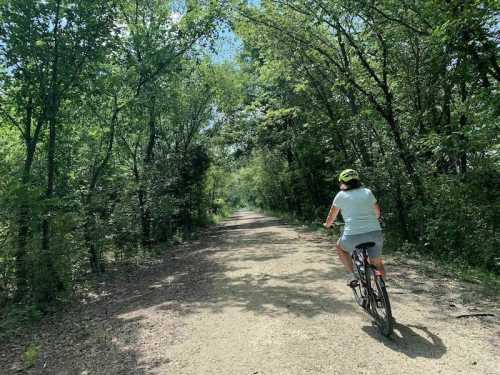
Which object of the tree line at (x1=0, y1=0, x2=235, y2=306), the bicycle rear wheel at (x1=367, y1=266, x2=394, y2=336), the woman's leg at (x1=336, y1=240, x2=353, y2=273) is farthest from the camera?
the tree line at (x1=0, y1=0, x2=235, y2=306)

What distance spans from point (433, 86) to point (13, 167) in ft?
34.2

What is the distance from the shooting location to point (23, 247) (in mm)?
7109

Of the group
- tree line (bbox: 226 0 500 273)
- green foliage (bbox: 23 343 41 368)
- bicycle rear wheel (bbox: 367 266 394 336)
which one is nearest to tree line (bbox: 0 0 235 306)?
green foliage (bbox: 23 343 41 368)

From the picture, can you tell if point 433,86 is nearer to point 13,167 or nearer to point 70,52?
point 70,52

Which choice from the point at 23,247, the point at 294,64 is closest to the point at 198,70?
the point at 294,64

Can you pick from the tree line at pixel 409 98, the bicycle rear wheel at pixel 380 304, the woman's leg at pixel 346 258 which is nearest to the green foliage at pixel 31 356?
the woman's leg at pixel 346 258

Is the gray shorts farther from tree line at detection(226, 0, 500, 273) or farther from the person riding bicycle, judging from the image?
tree line at detection(226, 0, 500, 273)

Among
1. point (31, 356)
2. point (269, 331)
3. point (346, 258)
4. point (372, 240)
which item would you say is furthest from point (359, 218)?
point (31, 356)

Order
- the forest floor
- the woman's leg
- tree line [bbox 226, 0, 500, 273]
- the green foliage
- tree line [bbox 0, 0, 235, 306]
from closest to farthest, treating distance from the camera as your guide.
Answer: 1. the forest floor
2. the green foliage
3. the woman's leg
4. tree line [bbox 226, 0, 500, 273]
5. tree line [bbox 0, 0, 235, 306]

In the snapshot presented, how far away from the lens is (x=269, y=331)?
4.99 meters

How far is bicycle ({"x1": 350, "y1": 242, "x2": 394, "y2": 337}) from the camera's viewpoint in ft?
14.4

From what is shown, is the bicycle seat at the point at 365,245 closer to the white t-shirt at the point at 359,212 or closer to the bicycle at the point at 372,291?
the bicycle at the point at 372,291

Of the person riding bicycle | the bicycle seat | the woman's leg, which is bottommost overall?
the woman's leg

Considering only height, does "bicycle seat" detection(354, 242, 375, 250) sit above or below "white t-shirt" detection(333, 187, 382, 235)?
below
